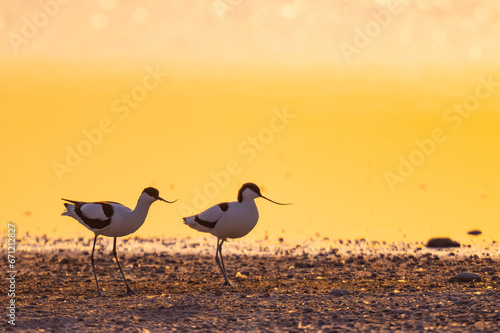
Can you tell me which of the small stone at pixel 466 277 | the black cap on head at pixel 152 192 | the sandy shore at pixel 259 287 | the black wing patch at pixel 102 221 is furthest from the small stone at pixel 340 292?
the black wing patch at pixel 102 221

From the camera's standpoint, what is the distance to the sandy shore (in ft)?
43.5

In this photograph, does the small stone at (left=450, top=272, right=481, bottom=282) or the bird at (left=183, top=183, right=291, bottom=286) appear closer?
the small stone at (left=450, top=272, right=481, bottom=282)

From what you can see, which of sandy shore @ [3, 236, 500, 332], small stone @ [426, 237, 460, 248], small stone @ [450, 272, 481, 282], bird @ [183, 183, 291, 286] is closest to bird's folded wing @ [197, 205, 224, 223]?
bird @ [183, 183, 291, 286]

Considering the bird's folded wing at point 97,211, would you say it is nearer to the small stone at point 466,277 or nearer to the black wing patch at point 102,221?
the black wing patch at point 102,221

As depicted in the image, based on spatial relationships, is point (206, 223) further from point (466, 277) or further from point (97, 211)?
point (466, 277)

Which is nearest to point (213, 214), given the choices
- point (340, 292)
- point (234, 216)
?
point (234, 216)

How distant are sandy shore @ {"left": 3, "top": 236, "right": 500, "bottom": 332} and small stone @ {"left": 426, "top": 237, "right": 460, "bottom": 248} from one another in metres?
0.31

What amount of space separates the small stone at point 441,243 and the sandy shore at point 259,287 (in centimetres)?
31

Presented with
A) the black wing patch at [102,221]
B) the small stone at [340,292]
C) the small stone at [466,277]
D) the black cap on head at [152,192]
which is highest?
the black cap on head at [152,192]

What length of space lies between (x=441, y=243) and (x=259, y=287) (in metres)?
6.75

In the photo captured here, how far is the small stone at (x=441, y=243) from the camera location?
21.6 metres

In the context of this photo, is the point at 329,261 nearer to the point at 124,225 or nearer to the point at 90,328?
the point at 124,225

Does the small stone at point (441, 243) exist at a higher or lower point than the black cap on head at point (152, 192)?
lower

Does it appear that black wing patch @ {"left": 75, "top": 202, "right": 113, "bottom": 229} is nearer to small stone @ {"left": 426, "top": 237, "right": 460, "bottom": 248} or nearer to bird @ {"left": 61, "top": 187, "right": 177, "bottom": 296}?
bird @ {"left": 61, "top": 187, "right": 177, "bottom": 296}
